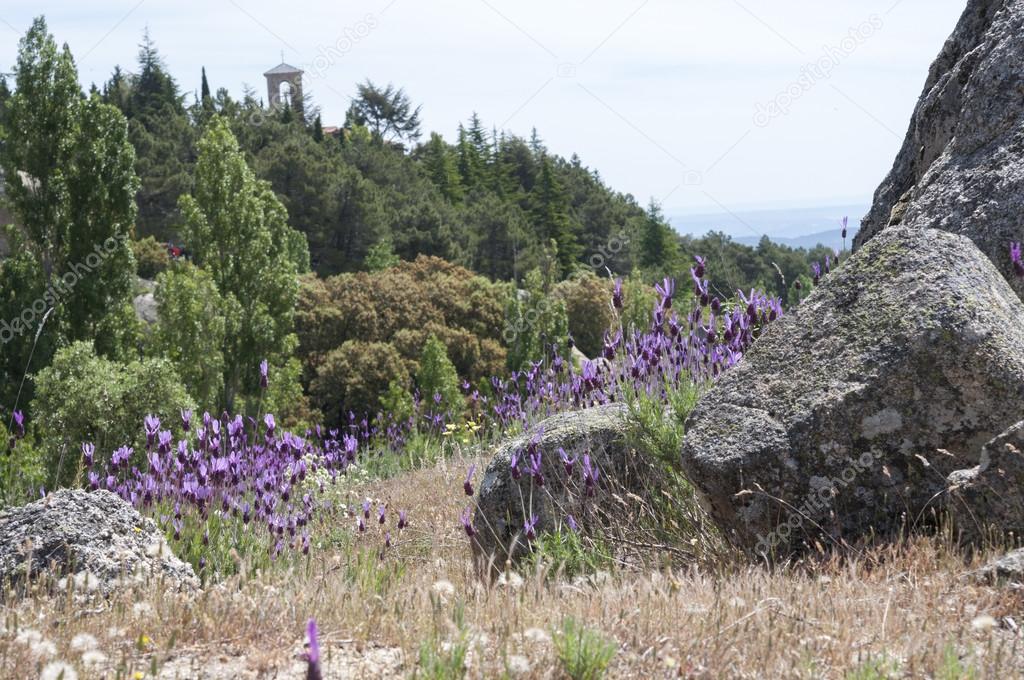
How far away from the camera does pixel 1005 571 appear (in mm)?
3225

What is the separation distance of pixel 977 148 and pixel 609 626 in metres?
3.97

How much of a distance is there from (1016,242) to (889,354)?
4.75 feet

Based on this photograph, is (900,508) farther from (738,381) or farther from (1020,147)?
(1020,147)

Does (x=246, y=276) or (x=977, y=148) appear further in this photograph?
(x=246, y=276)

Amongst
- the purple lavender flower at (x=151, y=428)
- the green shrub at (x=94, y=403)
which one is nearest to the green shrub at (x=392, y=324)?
the green shrub at (x=94, y=403)

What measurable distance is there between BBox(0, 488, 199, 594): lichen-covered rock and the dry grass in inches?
16.8

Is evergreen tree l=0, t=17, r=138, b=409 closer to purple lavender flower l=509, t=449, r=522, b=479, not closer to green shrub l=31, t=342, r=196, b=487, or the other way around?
green shrub l=31, t=342, r=196, b=487

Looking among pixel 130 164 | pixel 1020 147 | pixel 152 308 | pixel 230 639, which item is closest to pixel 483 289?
pixel 152 308

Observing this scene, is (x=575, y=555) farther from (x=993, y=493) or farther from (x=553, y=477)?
(x=993, y=493)

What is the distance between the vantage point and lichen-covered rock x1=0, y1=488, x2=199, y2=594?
406cm

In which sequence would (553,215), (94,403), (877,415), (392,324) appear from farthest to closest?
(553,215)
(392,324)
(94,403)
(877,415)

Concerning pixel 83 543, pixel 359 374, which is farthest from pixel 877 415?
pixel 359 374

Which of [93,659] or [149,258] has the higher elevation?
[149,258]

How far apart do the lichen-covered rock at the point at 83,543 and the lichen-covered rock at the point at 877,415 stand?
2.39m
